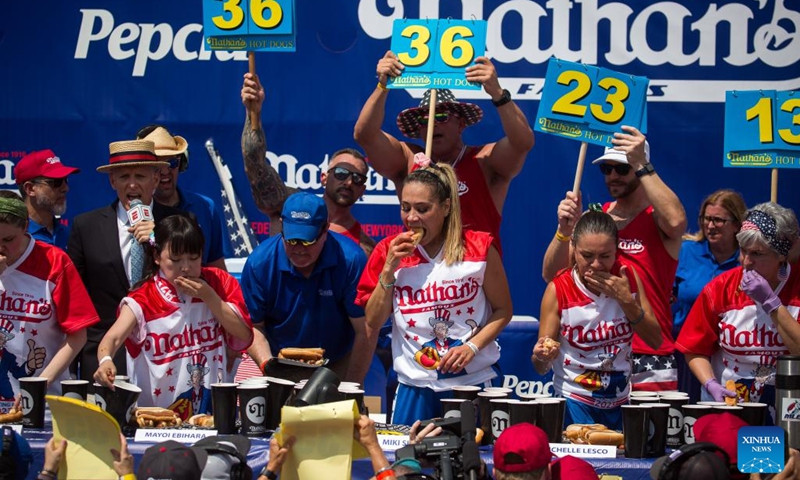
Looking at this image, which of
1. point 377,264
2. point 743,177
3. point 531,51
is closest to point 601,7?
point 531,51

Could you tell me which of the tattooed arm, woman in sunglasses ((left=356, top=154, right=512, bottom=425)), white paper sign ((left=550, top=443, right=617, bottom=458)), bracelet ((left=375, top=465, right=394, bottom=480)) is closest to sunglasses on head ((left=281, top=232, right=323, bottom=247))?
woman in sunglasses ((left=356, top=154, right=512, bottom=425))

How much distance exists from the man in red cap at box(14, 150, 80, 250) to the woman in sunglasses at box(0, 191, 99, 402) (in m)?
1.07

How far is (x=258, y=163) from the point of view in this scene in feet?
19.0

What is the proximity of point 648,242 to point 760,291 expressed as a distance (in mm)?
880

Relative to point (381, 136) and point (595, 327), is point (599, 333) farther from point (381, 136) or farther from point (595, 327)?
point (381, 136)

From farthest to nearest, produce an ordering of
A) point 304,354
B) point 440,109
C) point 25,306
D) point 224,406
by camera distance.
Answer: point 440,109, point 25,306, point 304,354, point 224,406

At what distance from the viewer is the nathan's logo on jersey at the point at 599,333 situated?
4520 mm

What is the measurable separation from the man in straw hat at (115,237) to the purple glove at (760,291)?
105 inches

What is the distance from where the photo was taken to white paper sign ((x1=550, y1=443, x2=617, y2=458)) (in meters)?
3.69

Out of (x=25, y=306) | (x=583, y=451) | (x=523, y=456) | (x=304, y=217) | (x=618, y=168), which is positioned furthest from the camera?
(x=618, y=168)

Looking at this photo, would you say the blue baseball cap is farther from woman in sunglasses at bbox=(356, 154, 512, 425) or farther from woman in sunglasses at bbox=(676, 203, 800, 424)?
woman in sunglasses at bbox=(676, 203, 800, 424)

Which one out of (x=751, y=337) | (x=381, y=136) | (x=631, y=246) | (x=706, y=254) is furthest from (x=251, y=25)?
(x=751, y=337)

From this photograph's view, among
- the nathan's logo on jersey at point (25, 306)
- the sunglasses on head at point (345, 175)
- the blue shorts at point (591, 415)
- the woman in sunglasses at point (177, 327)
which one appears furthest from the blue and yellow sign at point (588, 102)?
the nathan's logo on jersey at point (25, 306)

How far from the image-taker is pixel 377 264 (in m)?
4.64
